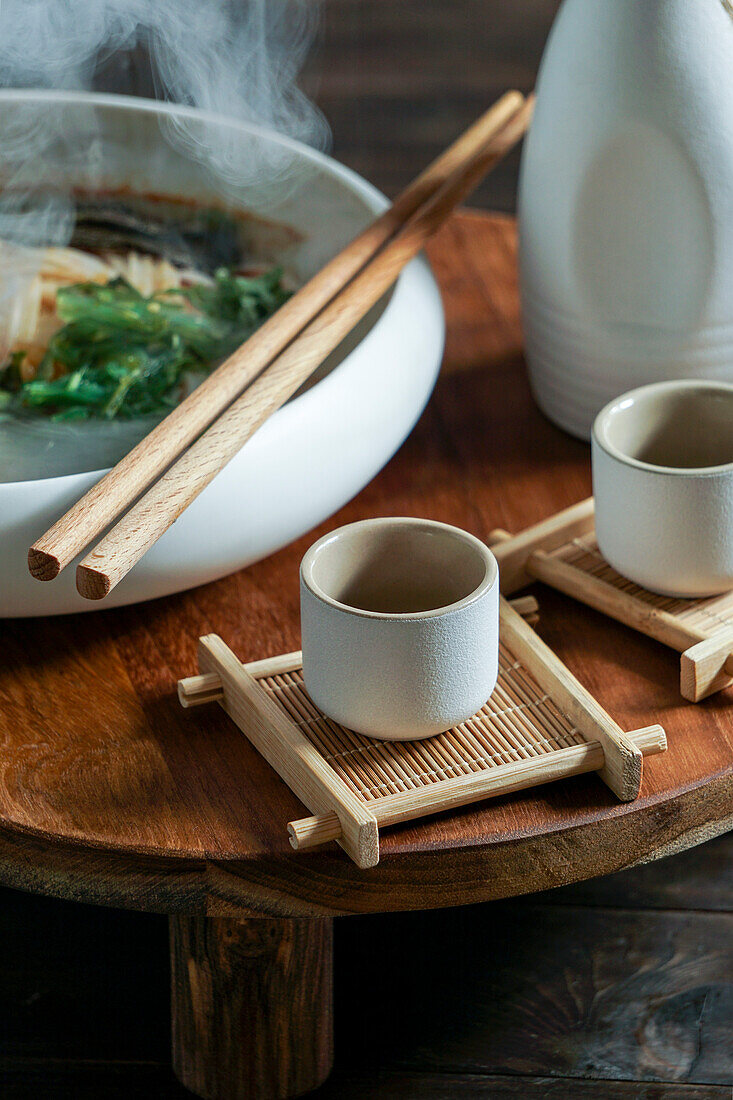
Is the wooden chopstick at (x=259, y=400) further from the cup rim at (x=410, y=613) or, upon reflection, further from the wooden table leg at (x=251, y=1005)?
the wooden table leg at (x=251, y=1005)

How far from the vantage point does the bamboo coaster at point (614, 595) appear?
68 cm

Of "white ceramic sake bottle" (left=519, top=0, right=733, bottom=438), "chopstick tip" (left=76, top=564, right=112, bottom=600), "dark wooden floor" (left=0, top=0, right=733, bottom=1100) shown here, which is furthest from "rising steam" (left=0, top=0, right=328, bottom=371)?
"dark wooden floor" (left=0, top=0, right=733, bottom=1100)

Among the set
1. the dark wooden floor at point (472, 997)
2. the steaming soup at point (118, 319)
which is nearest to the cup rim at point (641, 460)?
the steaming soup at point (118, 319)

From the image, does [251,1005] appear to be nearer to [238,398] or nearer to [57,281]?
[238,398]

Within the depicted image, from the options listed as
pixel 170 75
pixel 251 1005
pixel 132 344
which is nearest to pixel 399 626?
pixel 251 1005

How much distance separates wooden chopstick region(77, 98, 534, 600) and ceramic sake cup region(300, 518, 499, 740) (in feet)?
0.28

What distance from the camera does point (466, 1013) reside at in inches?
34.9

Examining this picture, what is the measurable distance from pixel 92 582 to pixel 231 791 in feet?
0.42

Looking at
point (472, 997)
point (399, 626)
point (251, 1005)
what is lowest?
point (472, 997)

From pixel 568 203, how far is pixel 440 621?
40 cm

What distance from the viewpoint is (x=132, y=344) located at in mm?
890

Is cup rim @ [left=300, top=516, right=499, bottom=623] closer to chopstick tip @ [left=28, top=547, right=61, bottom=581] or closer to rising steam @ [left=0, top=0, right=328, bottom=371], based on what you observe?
chopstick tip @ [left=28, top=547, right=61, bottom=581]

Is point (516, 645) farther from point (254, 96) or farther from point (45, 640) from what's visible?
point (254, 96)

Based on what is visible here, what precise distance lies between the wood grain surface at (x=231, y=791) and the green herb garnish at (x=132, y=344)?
0.15 m
